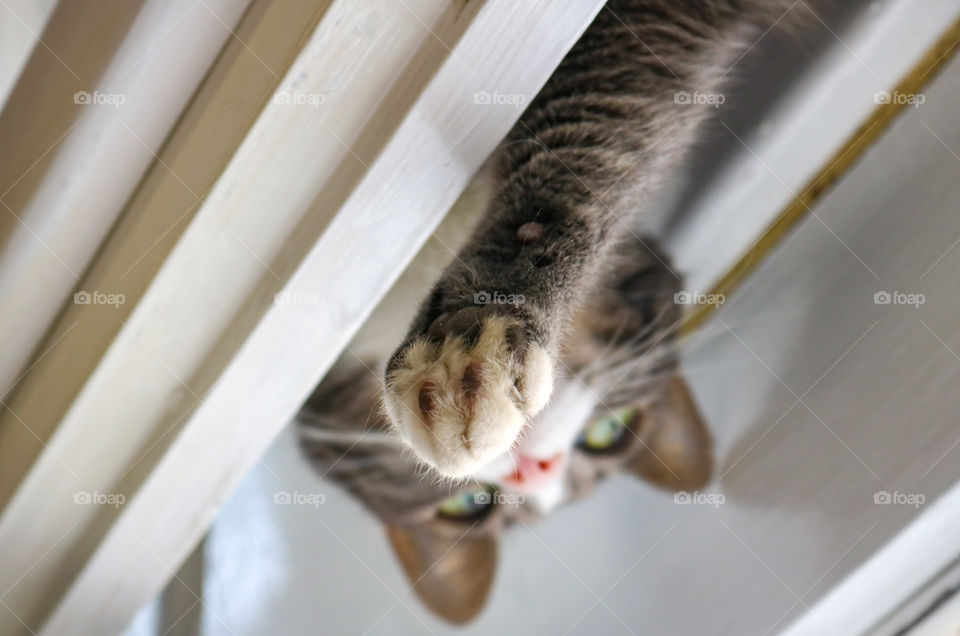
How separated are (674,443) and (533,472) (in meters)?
0.22

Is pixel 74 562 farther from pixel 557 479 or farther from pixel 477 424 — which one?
pixel 557 479

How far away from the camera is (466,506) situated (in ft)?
3.48

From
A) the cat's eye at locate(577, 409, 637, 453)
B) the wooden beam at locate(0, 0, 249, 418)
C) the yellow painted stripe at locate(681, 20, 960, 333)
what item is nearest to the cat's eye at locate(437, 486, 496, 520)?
the cat's eye at locate(577, 409, 637, 453)

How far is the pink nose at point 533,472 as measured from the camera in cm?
90

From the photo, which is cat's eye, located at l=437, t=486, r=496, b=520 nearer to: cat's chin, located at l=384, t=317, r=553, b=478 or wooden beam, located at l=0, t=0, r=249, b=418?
cat's chin, located at l=384, t=317, r=553, b=478

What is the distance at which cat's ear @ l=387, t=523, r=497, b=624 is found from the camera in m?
1.01

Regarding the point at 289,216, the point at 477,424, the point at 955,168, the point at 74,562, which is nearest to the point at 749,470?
the point at 955,168

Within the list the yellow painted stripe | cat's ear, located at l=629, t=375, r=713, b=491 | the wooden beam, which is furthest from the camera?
cat's ear, located at l=629, t=375, r=713, b=491

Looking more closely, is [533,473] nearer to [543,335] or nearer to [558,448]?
[558,448]

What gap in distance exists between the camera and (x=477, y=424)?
507 mm

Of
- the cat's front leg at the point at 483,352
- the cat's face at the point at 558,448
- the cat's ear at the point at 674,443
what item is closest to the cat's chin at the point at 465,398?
the cat's front leg at the point at 483,352

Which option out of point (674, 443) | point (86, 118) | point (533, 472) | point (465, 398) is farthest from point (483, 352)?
point (674, 443)

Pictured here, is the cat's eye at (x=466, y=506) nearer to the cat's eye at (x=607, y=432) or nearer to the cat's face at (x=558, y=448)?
the cat's face at (x=558, y=448)

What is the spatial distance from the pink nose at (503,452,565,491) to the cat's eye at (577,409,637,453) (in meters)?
0.10
